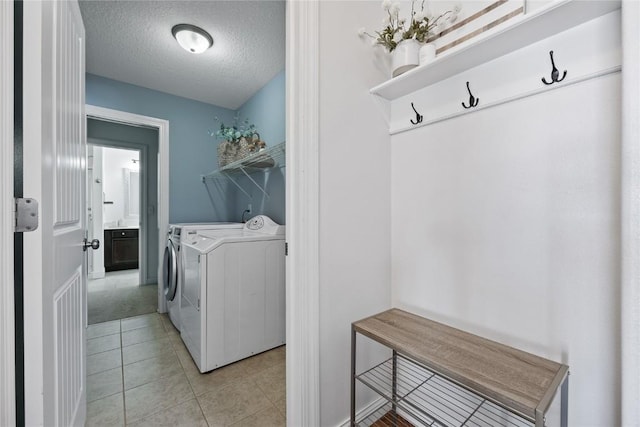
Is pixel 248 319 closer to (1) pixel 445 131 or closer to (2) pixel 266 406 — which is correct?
(2) pixel 266 406

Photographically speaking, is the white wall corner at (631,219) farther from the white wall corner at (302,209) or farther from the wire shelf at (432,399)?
the white wall corner at (302,209)

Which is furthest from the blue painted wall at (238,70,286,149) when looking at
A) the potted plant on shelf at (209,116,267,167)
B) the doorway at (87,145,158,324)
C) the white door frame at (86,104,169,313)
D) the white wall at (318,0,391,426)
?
the doorway at (87,145,158,324)

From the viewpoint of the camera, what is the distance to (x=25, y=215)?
67 cm

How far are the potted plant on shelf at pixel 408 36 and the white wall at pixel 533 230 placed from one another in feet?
1.03

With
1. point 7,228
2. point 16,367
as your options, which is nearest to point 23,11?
point 7,228

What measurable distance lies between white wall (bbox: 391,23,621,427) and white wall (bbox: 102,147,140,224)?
216 inches

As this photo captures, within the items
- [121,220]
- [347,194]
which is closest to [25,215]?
[347,194]

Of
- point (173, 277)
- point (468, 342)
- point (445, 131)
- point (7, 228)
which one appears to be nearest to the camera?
point (7, 228)

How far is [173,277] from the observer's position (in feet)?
7.68

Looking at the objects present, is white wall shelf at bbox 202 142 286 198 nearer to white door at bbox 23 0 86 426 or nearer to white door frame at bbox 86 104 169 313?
white door frame at bbox 86 104 169 313

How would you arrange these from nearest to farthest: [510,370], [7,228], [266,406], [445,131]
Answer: [7,228] < [510,370] < [445,131] < [266,406]

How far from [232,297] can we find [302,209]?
1120 mm

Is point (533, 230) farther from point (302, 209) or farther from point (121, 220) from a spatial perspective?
point (121, 220)

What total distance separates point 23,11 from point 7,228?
1.90 ft
